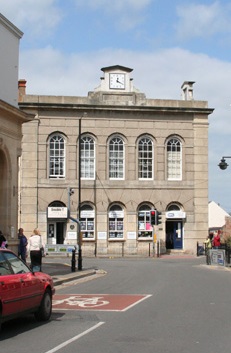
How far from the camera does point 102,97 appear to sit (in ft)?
163

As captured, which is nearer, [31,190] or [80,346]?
[80,346]

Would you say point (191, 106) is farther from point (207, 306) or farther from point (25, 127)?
point (207, 306)

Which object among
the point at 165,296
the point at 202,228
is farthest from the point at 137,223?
the point at 165,296

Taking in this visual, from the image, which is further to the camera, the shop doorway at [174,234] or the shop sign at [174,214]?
the shop doorway at [174,234]

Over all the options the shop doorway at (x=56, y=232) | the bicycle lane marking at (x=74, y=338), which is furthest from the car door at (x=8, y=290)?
the shop doorway at (x=56, y=232)

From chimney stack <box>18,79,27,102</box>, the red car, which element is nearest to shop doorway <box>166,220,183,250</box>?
chimney stack <box>18,79,27,102</box>

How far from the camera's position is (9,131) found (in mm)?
24859

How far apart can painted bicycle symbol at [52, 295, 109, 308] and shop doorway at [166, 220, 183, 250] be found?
106 feet

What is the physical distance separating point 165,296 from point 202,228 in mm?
32000

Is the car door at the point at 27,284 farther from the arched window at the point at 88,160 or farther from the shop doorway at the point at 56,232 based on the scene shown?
the arched window at the point at 88,160

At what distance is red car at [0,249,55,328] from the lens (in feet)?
35.2

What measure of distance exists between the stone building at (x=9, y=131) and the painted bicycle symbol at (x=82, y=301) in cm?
861

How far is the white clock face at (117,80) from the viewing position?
1966 inches

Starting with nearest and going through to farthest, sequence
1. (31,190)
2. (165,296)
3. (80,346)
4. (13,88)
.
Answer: (80,346), (165,296), (13,88), (31,190)
